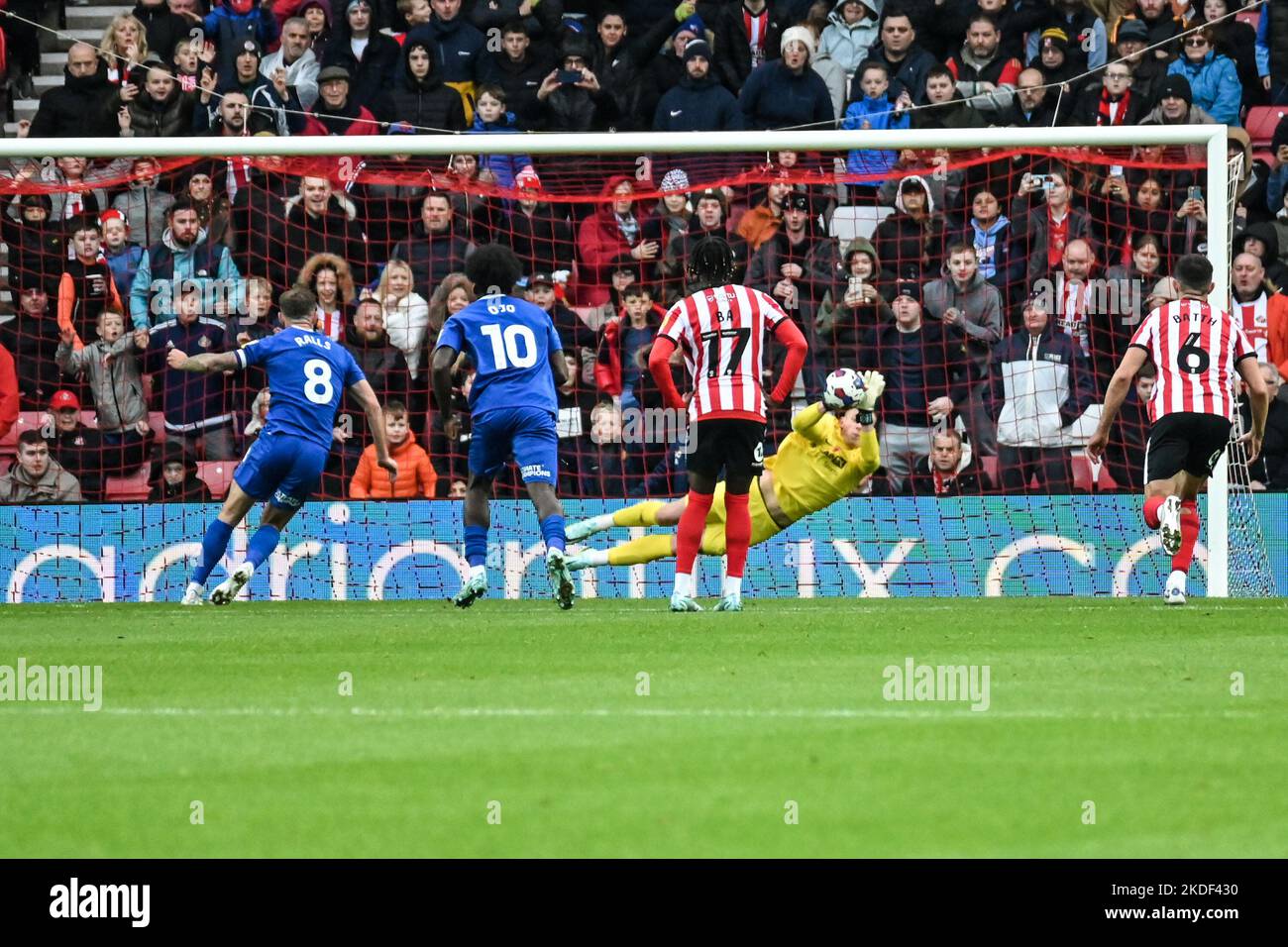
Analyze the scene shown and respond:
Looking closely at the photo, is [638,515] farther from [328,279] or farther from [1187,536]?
[1187,536]

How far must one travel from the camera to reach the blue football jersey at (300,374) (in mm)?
12797

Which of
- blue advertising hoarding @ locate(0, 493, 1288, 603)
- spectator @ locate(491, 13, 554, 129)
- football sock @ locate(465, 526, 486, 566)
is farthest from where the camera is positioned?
spectator @ locate(491, 13, 554, 129)

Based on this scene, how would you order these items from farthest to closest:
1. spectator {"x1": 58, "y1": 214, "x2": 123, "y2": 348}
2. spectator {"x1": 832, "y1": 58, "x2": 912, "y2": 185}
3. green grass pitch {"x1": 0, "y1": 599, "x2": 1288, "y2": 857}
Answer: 1. spectator {"x1": 832, "y1": 58, "x2": 912, "y2": 185}
2. spectator {"x1": 58, "y1": 214, "x2": 123, "y2": 348}
3. green grass pitch {"x1": 0, "y1": 599, "x2": 1288, "y2": 857}

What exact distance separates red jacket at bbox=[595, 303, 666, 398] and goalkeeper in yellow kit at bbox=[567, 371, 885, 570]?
1896 mm

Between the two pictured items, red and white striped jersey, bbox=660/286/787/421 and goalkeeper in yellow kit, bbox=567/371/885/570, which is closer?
red and white striped jersey, bbox=660/286/787/421

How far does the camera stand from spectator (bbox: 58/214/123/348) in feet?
51.5

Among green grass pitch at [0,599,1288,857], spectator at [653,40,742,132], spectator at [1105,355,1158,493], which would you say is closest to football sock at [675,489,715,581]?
green grass pitch at [0,599,1288,857]

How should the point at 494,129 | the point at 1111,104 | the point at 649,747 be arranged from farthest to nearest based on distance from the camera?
the point at 494,129, the point at 1111,104, the point at 649,747

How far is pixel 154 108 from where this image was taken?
1773 cm

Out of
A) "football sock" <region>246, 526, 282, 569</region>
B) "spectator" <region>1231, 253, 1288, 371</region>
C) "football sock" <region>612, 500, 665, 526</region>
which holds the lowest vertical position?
"football sock" <region>246, 526, 282, 569</region>

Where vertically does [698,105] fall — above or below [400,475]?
above

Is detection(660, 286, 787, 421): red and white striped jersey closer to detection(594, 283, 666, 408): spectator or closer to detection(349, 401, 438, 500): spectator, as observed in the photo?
detection(594, 283, 666, 408): spectator

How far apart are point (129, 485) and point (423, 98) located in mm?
4515

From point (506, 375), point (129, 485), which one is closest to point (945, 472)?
point (506, 375)
